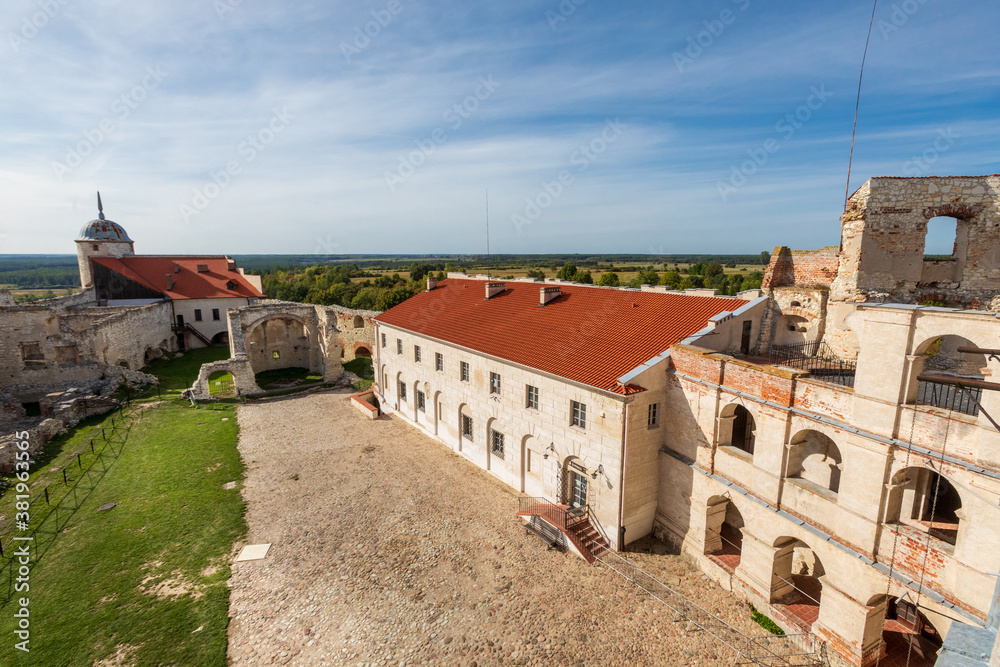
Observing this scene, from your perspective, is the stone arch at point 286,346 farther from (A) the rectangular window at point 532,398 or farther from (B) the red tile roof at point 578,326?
(A) the rectangular window at point 532,398

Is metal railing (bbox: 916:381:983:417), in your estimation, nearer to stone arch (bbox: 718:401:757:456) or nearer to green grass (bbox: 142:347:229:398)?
stone arch (bbox: 718:401:757:456)

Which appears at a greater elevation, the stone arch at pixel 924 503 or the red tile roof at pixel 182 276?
the red tile roof at pixel 182 276

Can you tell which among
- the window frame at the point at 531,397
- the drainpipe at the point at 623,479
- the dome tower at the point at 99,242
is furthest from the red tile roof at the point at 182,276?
the drainpipe at the point at 623,479

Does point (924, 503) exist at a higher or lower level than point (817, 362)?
lower

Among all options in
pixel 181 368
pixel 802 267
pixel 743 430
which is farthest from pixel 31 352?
pixel 802 267

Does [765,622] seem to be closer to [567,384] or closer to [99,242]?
[567,384]

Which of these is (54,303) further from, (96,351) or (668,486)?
(668,486)
